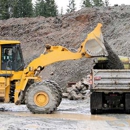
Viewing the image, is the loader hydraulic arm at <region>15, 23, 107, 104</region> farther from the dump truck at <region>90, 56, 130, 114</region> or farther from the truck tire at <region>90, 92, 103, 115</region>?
the truck tire at <region>90, 92, 103, 115</region>

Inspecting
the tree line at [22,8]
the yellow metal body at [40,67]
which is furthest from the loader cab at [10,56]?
the tree line at [22,8]

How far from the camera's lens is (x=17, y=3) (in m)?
68.2

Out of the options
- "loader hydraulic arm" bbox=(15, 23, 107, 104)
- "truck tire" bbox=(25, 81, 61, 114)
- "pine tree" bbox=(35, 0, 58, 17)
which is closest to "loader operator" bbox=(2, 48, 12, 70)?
"loader hydraulic arm" bbox=(15, 23, 107, 104)

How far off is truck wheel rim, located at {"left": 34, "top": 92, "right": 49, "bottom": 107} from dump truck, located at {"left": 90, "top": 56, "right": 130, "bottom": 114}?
67.0 inches

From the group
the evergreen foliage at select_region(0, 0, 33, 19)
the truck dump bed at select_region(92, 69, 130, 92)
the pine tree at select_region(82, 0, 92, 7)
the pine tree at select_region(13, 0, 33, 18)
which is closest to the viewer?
the truck dump bed at select_region(92, 69, 130, 92)

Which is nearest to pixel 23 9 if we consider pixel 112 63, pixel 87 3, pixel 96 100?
pixel 87 3

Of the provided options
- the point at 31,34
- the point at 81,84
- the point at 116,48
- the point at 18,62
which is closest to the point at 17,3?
the point at 31,34

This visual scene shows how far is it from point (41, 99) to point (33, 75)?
121 centimetres

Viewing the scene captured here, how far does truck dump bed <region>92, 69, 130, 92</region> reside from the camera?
1347 cm

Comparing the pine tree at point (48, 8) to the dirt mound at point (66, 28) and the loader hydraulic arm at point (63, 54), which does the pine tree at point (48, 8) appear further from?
the loader hydraulic arm at point (63, 54)

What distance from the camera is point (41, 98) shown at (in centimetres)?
1408

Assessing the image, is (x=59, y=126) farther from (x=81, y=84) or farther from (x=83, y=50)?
(x=81, y=84)

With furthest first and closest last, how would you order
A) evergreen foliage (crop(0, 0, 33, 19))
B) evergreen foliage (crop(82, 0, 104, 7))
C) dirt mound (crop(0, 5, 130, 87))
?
1. evergreen foliage (crop(82, 0, 104, 7))
2. evergreen foliage (crop(0, 0, 33, 19))
3. dirt mound (crop(0, 5, 130, 87))

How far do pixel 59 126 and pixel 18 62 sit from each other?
4.73 m
